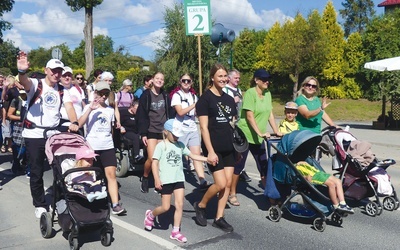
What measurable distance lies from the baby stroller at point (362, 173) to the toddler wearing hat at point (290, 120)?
25.9 inches

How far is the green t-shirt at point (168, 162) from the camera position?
5211 mm

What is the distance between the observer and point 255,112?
6.59 meters

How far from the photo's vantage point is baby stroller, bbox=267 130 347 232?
18.9 feet

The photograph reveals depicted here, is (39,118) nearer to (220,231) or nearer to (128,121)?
(220,231)

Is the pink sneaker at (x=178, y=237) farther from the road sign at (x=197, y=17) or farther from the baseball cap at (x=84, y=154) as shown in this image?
the road sign at (x=197, y=17)

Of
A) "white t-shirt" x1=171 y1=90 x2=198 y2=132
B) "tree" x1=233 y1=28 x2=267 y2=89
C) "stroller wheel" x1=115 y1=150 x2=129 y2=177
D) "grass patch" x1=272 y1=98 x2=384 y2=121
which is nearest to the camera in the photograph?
"white t-shirt" x1=171 y1=90 x2=198 y2=132

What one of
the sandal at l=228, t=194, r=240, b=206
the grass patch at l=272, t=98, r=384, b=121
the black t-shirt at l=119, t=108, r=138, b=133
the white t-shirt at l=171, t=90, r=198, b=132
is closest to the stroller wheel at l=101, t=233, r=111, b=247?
the sandal at l=228, t=194, r=240, b=206

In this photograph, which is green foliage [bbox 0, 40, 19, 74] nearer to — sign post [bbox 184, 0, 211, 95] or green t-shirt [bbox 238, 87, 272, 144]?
sign post [bbox 184, 0, 211, 95]

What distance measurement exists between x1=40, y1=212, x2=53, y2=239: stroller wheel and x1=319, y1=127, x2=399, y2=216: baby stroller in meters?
3.96

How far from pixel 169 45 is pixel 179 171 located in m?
29.1

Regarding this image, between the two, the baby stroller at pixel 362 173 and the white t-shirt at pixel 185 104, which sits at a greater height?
the white t-shirt at pixel 185 104

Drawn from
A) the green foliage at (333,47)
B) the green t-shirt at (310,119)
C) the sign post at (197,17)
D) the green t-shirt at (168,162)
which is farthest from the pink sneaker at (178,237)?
the green foliage at (333,47)

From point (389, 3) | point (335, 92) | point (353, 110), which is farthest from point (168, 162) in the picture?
point (389, 3)

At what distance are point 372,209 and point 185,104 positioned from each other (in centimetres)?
327
